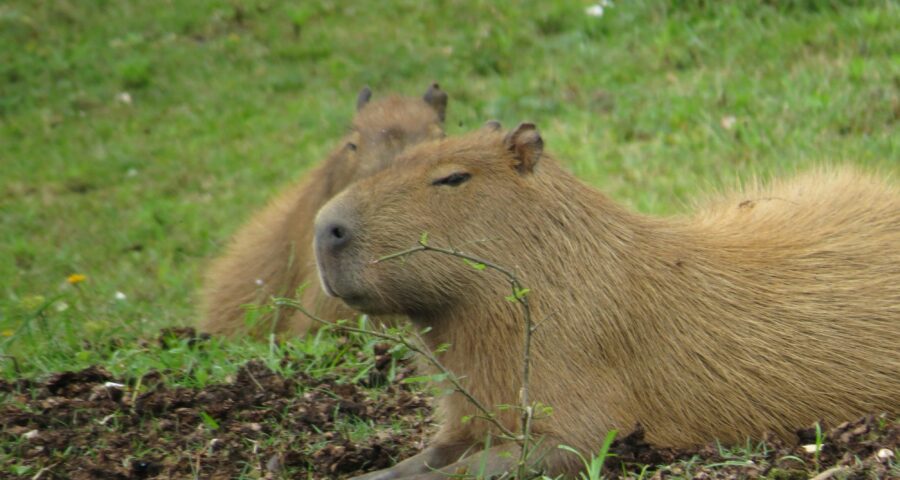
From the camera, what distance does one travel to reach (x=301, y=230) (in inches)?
224

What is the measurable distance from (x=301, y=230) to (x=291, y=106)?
358cm

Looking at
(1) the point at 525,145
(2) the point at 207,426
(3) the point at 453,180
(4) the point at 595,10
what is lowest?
(2) the point at 207,426

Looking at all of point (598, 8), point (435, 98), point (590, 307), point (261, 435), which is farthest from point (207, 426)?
point (598, 8)

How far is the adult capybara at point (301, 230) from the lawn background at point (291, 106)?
24 centimetres

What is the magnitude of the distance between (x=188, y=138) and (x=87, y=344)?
4.72 m

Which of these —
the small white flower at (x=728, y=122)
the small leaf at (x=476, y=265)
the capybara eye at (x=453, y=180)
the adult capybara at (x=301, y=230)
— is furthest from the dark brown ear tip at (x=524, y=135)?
the small white flower at (x=728, y=122)

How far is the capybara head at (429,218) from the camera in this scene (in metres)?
3.10

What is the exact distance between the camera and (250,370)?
3873mm

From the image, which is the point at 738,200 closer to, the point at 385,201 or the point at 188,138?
the point at 385,201

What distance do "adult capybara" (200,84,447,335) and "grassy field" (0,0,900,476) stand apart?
27cm

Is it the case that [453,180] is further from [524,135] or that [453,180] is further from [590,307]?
[590,307]

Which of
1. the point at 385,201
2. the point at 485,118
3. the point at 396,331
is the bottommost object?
the point at 396,331

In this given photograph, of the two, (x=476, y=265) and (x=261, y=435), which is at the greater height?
(x=476, y=265)

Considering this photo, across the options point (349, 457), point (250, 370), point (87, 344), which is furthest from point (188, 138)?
point (349, 457)
